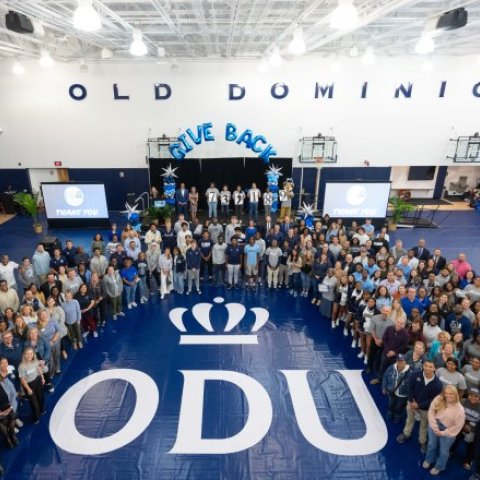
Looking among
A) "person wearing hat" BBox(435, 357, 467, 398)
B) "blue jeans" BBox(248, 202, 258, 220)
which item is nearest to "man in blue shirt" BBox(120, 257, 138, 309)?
"person wearing hat" BBox(435, 357, 467, 398)

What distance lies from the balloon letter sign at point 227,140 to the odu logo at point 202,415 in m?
9.52

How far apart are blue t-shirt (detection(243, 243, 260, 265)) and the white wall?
7.83m

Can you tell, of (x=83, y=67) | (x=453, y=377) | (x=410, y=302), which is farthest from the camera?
(x=83, y=67)

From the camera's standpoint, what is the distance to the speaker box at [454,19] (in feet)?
21.1

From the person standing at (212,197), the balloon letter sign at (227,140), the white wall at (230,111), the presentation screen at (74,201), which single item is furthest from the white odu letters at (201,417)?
the white wall at (230,111)

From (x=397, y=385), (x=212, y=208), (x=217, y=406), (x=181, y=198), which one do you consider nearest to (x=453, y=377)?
(x=397, y=385)

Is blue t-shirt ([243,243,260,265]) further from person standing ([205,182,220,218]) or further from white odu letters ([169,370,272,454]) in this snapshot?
person standing ([205,182,220,218])

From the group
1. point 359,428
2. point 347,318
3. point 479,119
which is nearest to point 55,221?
point 347,318

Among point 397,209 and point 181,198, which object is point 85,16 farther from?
point 397,209

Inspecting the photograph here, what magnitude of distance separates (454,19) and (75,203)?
1215cm

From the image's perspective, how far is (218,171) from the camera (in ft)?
52.2

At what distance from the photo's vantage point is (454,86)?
15.5 meters

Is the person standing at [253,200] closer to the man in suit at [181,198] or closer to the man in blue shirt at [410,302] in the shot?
the man in suit at [181,198]

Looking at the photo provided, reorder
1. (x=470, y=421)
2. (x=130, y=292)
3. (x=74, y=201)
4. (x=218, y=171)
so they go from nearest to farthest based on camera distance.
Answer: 1. (x=470, y=421)
2. (x=130, y=292)
3. (x=74, y=201)
4. (x=218, y=171)
